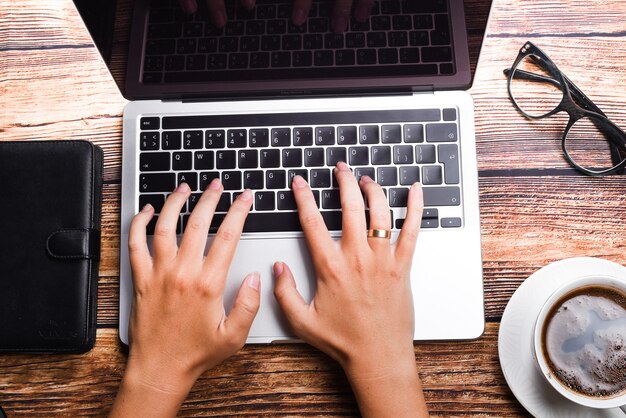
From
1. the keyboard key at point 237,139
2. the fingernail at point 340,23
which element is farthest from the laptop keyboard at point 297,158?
the fingernail at point 340,23

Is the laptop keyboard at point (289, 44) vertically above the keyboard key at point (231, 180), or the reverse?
the laptop keyboard at point (289, 44)

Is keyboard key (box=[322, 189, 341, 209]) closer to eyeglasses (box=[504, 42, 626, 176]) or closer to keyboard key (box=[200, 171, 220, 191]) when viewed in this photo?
keyboard key (box=[200, 171, 220, 191])

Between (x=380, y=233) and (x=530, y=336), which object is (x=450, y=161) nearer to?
(x=380, y=233)

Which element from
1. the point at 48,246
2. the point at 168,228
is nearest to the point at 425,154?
the point at 168,228

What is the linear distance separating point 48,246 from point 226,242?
23cm

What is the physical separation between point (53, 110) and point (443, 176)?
541 millimetres

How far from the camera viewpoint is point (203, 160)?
2.32 feet

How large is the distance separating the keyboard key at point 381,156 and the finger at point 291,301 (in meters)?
0.18

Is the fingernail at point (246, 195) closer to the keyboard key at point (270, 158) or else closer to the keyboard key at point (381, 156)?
the keyboard key at point (270, 158)

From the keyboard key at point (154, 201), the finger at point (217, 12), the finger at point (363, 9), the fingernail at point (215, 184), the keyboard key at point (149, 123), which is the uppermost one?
the finger at point (363, 9)

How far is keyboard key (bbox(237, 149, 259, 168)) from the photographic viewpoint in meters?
0.70

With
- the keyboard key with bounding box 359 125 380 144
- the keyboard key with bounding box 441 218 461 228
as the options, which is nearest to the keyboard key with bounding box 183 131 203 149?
the keyboard key with bounding box 359 125 380 144

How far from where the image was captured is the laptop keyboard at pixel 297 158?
2.27ft

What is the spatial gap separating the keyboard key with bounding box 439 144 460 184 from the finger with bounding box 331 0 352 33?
0.19 metres
